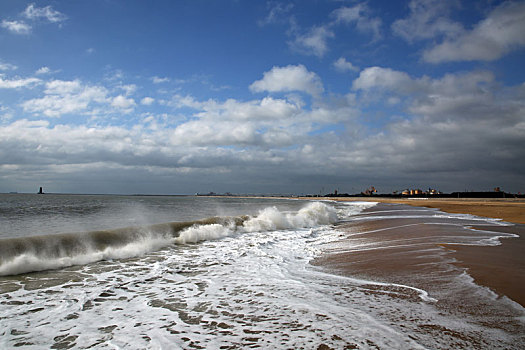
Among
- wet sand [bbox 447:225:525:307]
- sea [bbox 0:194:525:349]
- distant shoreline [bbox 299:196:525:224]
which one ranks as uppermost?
wet sand [bbox 447:225:525:307]

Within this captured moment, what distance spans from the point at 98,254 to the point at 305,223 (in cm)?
1351

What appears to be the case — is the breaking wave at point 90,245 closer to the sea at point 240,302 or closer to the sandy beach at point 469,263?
the sea at point 240,302

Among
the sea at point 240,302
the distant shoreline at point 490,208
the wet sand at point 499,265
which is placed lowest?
the distant shoreline at point 490,208

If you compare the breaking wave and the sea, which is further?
the breaking wave

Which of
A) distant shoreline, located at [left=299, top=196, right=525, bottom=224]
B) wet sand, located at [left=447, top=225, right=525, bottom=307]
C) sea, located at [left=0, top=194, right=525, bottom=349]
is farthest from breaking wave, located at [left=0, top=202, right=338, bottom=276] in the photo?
distant shoreline, located at [left=299, top=196, right=525, bottom=224]

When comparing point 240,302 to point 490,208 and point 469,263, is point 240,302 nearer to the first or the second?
point 469,263

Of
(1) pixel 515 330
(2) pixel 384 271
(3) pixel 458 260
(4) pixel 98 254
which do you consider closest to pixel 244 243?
(4) pixel 98 254

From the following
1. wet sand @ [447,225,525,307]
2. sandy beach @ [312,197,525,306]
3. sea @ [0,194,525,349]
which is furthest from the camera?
sandy beach @ [312,197,525,306]

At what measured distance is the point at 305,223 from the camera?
19672 millimetres

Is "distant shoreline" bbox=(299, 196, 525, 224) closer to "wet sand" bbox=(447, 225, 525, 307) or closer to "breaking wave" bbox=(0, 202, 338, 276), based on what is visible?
"wet sand" bbox=(447, 225, 525, 307)

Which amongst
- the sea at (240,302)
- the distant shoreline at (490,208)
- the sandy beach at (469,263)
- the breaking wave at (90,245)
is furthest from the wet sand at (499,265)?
the distant shoreline at (490,208)

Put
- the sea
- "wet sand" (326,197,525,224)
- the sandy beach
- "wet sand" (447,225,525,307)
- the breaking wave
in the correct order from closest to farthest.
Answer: the sea
"wet sand" (447,225,525,307)
the sandy beach
the breaking wave
"wet sand" (326,197,525,224)

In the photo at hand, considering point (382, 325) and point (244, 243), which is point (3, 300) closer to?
point (382, 325)

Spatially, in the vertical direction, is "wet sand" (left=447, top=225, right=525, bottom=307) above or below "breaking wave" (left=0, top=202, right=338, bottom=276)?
above
